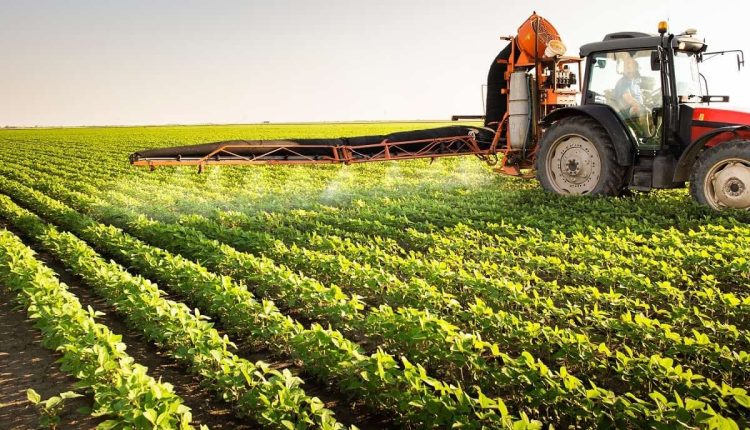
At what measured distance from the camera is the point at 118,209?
10688 mm

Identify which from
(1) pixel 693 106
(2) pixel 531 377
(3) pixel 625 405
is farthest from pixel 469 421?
(1) pixel 693 106

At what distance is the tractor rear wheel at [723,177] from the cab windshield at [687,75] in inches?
38.8

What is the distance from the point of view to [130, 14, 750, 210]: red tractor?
8.37 m

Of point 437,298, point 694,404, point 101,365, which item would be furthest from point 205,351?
point 694,404

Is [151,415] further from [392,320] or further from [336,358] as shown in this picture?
[392,320]

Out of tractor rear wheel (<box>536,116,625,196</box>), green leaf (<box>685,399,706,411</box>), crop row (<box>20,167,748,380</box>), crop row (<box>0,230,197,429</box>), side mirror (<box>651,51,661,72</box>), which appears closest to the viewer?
green leaf (<box>685,399,706,411</box>)

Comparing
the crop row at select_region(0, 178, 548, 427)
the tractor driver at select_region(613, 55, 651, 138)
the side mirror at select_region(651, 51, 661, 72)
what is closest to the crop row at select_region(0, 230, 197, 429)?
the crop row at select_region(0, 178, 548, 427)

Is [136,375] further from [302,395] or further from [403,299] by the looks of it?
[403,299]

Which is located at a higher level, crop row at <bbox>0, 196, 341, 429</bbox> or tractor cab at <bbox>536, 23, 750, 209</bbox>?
tractor cab at <bbox>536, 23, 750, 209</bbox>

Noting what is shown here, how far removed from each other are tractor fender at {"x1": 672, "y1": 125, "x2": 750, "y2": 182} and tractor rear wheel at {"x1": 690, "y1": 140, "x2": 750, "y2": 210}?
0.47 feet

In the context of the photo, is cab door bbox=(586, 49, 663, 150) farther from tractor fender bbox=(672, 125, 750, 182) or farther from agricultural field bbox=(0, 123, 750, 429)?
agricultural field bbox=(0, 123, 750, 429)

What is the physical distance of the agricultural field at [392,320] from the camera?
11.9ft

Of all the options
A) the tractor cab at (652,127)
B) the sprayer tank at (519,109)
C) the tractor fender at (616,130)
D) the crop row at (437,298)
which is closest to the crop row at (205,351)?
the crop row at (437,298)

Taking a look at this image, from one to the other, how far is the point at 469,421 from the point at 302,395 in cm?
95
